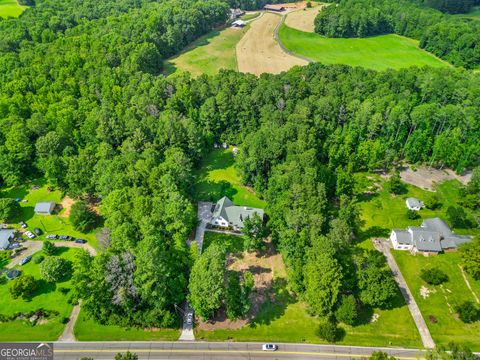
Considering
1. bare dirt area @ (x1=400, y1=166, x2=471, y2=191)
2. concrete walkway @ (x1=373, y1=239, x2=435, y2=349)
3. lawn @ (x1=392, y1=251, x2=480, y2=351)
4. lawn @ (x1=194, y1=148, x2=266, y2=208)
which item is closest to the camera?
concrete walkway @ (x1=373, y1=239, x2=435, y2=349)

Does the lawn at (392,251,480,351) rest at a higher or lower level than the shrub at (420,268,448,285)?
lower

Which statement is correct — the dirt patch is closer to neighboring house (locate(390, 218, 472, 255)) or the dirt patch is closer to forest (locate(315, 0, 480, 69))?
neighboring house (locate(390, 218, 472, 255))

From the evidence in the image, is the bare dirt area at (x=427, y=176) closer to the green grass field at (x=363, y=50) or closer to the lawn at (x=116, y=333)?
the green grass field at (x=363, y=50)

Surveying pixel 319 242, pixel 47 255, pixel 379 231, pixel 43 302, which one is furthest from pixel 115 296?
pixel 379 231

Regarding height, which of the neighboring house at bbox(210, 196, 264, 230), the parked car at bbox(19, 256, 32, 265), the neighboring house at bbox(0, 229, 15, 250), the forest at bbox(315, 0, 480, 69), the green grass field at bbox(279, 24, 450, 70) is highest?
the forest at bbox(315, 0, 480, 69)

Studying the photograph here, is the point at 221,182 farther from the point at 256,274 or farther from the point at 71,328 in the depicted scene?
the point at 71,328

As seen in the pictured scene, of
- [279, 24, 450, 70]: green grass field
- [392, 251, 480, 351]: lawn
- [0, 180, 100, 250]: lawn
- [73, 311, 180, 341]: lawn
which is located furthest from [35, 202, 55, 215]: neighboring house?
[279, 24, 450, 70]: green grass field

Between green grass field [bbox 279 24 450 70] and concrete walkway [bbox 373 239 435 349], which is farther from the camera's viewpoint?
green grass field [bbox 279 24 450 70]

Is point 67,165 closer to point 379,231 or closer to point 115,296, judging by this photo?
point 115,296

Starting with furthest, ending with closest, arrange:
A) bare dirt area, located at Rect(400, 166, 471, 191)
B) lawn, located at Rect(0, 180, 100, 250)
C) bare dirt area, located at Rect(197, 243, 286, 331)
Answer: bare dirt area, located at Rect(400, 166, 471, 191)
lawn, located at Rect(0, 180, 100, 250)
bare dirt area, located at Rect(197, 243, 286, 331)
